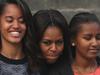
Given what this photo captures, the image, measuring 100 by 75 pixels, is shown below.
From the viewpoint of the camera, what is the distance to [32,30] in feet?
11.4

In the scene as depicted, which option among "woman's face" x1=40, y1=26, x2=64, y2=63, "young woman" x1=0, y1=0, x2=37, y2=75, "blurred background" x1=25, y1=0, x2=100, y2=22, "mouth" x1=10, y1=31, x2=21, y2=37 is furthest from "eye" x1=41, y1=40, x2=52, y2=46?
"blurred background" x1=25, y1=0, x2=100, y2=22

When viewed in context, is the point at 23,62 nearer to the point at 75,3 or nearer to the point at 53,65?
the point at 53,65

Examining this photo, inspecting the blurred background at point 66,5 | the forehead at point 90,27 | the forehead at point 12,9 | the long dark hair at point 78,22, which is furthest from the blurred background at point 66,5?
the forehead at point 12,9

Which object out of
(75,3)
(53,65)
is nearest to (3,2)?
(53,65)

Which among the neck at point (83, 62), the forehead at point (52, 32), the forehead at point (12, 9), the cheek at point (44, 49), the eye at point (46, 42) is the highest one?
the forehead at point (12, 9)

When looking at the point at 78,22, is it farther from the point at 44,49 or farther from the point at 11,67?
the point at 11,67

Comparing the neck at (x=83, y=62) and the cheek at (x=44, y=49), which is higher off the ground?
the cheek at (x=44, y=49)

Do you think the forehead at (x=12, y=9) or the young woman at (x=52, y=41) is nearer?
the forehead at (x=12, y=9)

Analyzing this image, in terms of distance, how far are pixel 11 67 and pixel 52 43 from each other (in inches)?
16.2

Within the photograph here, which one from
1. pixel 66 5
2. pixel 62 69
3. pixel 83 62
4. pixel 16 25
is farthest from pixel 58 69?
pixel 66 5

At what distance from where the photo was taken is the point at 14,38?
3.34m

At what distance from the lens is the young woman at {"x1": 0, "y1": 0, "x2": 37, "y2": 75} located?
3.32 m

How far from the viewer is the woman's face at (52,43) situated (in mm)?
3430

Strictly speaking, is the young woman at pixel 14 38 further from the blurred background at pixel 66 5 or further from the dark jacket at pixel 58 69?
the blurred background at pixel 66 5
